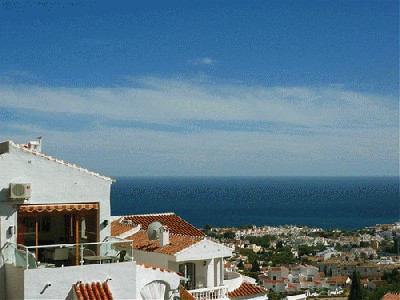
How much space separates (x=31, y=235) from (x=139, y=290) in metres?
3.47

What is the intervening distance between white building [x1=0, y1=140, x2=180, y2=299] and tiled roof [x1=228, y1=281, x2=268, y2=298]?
17.5 ft

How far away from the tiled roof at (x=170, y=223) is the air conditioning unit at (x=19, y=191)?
926 centimetres

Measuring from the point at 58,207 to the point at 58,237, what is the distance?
137 centimetres

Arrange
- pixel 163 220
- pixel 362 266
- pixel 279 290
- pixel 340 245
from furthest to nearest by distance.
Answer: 1. pixel 340 245
2. pixel 362 266
3. pixel 279 290
4. pixel 163 220

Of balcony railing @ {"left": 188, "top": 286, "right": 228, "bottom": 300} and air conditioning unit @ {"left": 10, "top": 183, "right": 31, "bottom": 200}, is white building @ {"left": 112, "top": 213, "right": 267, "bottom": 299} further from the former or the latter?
air conditioning unit @ {"left": 10, "top": 183, "right": 31, "bottom": 200}

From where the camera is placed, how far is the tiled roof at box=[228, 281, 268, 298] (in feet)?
71.3

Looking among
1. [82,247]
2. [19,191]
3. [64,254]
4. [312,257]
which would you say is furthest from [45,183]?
[312,257]

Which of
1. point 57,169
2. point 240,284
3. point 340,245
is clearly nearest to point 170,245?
point 240,284

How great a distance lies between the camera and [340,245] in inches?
6407

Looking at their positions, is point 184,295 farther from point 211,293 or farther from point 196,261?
point 196,261

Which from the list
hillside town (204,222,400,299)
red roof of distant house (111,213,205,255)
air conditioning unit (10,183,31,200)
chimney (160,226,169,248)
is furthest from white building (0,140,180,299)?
hillside town (204,222,400,299)

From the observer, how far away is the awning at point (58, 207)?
15848 millimetres

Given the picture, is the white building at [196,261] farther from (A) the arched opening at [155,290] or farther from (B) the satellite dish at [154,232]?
(A) the arched opening at [155,290]

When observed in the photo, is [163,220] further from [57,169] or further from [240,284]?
[57,169]
